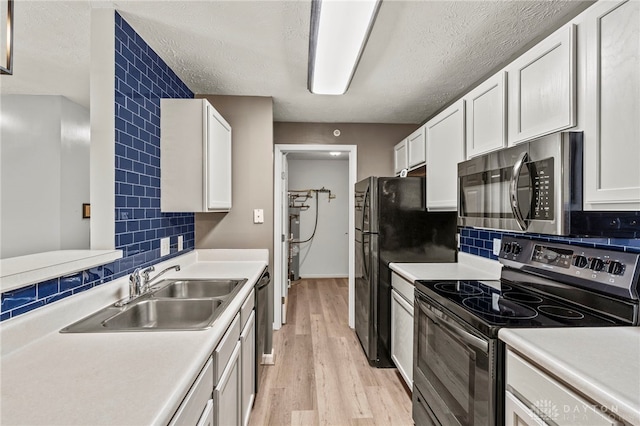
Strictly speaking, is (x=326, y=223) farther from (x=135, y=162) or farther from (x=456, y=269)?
(x=135, y=162)

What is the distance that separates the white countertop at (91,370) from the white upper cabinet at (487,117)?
64.9 inches

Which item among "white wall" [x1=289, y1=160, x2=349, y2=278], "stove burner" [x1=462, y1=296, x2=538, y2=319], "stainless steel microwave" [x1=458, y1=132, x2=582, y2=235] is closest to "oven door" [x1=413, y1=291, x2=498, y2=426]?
"stove burner" [x1=462, y1=296, x2=538, y2=319]

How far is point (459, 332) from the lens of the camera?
4.57ft

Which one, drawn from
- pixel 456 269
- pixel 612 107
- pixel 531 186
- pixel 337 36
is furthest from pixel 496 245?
pixel 337 36

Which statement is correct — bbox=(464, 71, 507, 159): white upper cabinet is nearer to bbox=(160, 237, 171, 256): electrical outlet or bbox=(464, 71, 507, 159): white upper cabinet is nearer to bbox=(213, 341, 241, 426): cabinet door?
bbox=(213, 341, 241, 426): cabinet door

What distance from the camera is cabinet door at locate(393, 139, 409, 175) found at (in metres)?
3.17

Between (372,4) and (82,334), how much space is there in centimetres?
173

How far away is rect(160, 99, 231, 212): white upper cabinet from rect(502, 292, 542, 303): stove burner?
6.11 feet

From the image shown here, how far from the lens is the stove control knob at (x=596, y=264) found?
1.26m

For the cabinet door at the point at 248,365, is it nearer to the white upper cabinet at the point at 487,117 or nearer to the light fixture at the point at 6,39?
the light fixture at the point at 6,39

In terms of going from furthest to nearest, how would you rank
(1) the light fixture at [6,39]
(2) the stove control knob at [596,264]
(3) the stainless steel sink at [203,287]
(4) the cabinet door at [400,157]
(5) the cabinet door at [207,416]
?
1. (4) the cabinet door at [400,157]
2. (3) the stainless steel sink at [203,287]
3. (2) the stove control knob at [596,264]
4. (5) the cabinet door at [207,416]
5. (1) the light fixture at [6,39]

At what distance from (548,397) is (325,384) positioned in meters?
1.75

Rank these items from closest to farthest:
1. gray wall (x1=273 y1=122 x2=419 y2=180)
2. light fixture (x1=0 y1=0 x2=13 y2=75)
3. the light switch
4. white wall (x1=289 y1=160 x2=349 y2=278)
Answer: light fixture (x1=0 y1=0 x2=13 y2=75)
the light switch
gray wall (x1=273 y1=122 x2=419 y2=180)
white wall (x1=289 y1=160 x2=349 y2=278)

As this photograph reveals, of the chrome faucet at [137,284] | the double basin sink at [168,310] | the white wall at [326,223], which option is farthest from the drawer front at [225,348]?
the white wall at [326,223]
